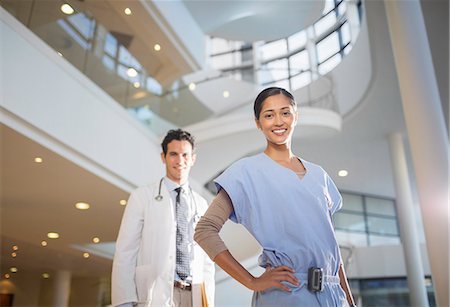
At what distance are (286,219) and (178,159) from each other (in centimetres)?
107

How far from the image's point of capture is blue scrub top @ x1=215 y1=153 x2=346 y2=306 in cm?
118

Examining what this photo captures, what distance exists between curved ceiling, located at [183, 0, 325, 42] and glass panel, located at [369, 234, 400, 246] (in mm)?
8692

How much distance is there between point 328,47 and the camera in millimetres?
9688

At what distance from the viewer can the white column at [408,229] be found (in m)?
8.43

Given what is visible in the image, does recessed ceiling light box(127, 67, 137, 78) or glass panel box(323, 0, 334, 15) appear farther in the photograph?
recessed ceiling light box(127, 67, 137, 78)

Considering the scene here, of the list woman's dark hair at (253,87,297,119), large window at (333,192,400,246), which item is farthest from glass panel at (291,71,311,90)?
woman's dark hair at (253,87,297,119)

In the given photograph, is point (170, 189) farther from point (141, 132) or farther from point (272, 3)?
point (141, 132)

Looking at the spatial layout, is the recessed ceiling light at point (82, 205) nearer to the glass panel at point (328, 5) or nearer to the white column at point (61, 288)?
the glass panel at point (328, 5)

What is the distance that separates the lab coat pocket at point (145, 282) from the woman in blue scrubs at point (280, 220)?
0.82 m

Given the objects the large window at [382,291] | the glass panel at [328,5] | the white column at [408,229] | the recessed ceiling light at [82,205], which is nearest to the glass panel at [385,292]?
the large window at [382,291]

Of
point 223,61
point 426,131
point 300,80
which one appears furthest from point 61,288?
point 426,131

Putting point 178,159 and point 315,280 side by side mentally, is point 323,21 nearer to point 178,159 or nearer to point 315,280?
point 178,159

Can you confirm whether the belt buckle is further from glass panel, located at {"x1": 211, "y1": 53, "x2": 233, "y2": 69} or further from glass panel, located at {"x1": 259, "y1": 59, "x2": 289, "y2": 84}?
glass panel, located at {"x1": 211, "y1": 53, "x2": 233, "y2": 69}

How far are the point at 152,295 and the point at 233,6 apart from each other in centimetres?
360
